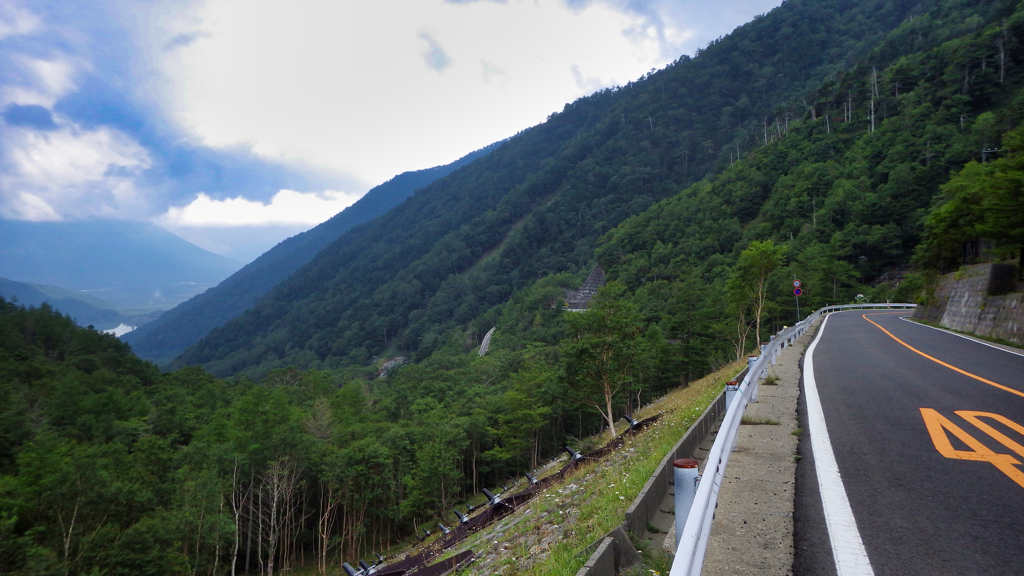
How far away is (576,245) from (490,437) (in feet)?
368

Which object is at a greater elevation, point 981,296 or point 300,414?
point 981,296

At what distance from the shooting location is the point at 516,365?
57375mm

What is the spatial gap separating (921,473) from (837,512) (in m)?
1.42

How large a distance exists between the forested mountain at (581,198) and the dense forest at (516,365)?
11308 mm

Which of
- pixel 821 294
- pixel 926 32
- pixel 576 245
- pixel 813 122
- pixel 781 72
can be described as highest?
pixel 781 72

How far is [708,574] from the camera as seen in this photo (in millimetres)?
2641

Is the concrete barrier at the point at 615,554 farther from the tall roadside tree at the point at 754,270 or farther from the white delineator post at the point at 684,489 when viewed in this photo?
the tall roadside tree at the point at 754,270

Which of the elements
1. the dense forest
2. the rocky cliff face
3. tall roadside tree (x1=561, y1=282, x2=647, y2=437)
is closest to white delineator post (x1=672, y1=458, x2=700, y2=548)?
the rocky cliff face

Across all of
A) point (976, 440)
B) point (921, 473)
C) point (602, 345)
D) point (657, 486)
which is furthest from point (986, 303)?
point (657, 486)

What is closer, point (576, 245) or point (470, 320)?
point (470, 320)

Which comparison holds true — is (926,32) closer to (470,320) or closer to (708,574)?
(470,320)

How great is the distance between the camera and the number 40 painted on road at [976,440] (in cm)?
388

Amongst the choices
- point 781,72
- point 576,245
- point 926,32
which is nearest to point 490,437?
point 576,245

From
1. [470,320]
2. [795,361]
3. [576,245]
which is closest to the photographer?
[795,361]
